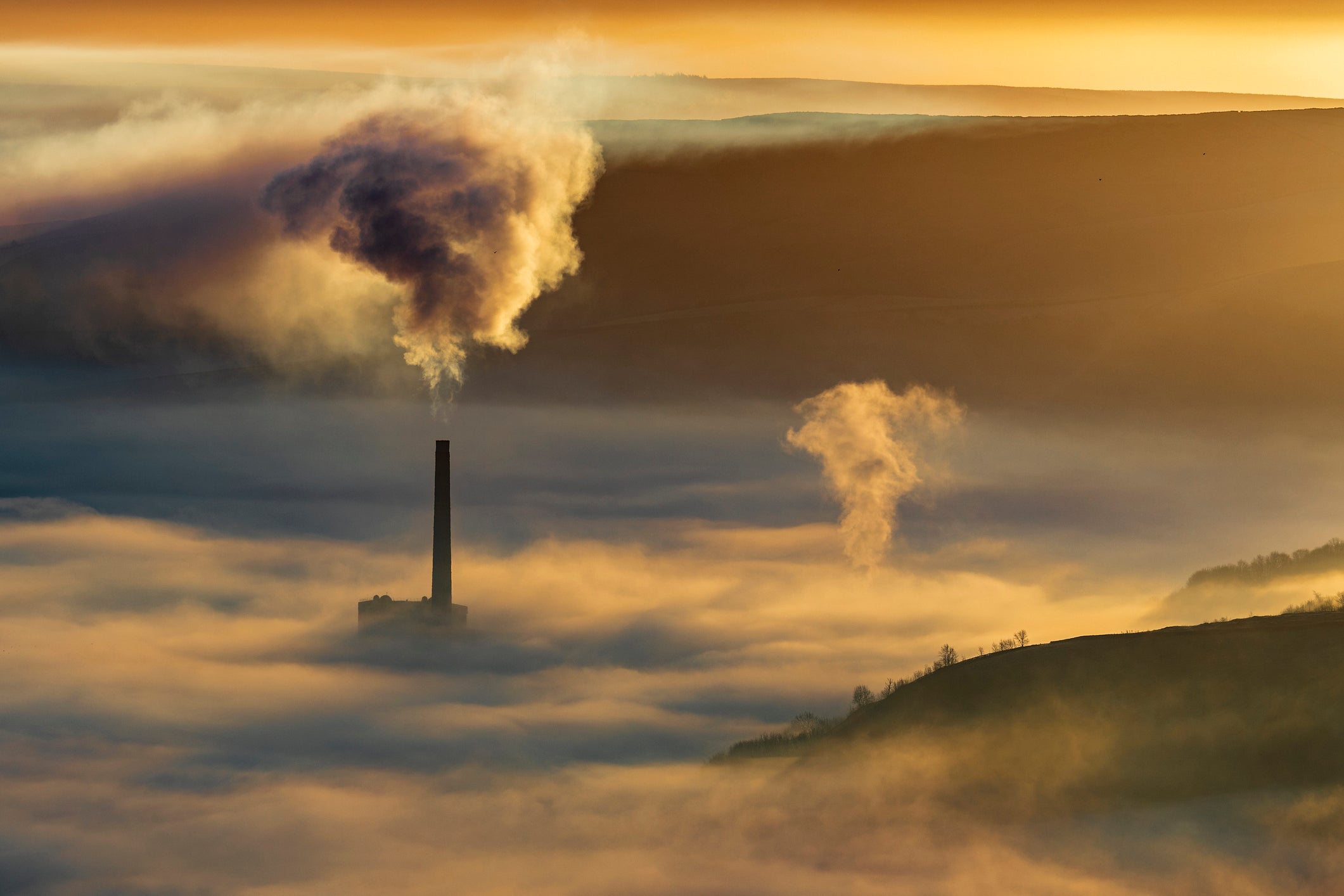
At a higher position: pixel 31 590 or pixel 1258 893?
pixel 31 590

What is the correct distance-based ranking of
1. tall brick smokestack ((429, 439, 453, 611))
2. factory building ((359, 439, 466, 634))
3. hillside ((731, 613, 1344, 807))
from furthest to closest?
factory building ((359, 439, 466, 634)) → tall brick smokestack ((429, 439, 453, 611)) → hillside ((731, 613, 1344, 807))

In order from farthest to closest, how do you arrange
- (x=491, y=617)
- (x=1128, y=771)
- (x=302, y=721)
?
(x=491, y=617) < (x=302, y=721) < (x=1128, y=771)

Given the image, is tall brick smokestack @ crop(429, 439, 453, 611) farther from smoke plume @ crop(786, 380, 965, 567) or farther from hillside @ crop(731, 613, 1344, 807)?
hillside @ crop(731, 613, 1344, 807)

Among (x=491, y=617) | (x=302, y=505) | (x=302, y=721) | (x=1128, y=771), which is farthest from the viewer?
(x=302, y=505)

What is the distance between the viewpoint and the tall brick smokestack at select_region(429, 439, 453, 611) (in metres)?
50.7

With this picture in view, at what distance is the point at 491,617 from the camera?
102000 mm

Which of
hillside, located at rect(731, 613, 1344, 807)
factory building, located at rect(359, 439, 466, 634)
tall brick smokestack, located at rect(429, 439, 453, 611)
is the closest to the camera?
hillside, located at rect(731, 613, 1344, 807)

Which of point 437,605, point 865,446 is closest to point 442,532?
point 437,605

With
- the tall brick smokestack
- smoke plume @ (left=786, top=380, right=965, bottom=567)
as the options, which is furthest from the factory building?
smoke plume @ (left=786, top=380, right=965, bottom=567)

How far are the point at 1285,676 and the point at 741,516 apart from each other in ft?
326

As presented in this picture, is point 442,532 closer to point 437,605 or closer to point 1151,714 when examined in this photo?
point 437,605

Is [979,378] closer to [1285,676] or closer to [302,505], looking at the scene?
[302,505]

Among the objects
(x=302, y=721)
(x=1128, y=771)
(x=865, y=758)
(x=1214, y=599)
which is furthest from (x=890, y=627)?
(x=1128, y=771)

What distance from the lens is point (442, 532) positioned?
167ft
